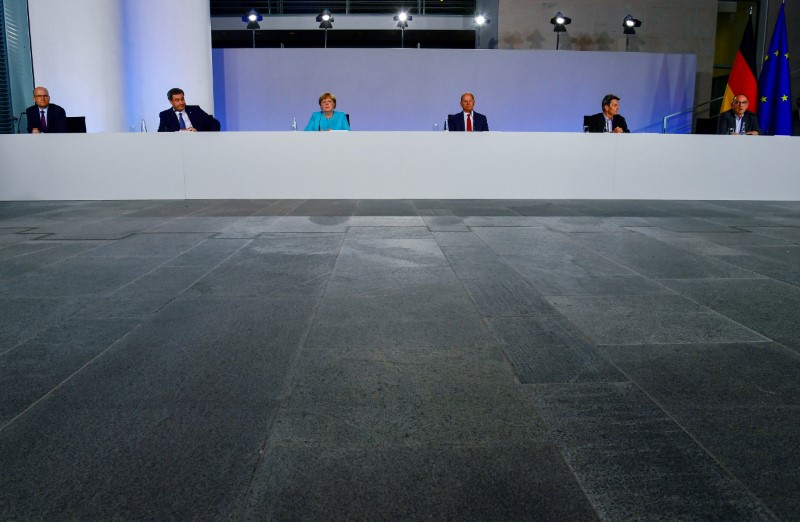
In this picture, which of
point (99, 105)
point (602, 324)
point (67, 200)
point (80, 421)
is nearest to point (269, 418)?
point (80, 421)

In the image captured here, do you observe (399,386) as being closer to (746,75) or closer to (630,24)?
(746,75)

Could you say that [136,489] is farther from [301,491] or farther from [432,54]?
[432,54]

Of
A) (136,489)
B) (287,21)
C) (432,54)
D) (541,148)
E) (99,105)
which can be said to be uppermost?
(287,21)

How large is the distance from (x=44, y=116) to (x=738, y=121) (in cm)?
835

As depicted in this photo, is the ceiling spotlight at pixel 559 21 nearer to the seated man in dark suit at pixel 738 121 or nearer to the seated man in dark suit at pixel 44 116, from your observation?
Result: the seated man in dark suit at pixel 738 121

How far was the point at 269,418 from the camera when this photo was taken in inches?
50.4

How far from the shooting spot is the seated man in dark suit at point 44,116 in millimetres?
6672

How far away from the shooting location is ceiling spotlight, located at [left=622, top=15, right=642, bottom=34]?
37.5ft

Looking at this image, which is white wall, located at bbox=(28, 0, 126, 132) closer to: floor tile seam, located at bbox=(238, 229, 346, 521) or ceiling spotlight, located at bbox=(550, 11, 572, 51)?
floor tile seam, located at bbox=(238, 229, 346, 521)

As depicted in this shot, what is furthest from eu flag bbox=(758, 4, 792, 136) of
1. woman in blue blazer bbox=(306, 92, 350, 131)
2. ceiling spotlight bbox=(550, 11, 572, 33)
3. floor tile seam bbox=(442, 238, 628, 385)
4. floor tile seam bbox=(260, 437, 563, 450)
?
floor tile seam bbox=(260, 437, 563, 450)

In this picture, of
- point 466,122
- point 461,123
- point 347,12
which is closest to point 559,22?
point 466,122

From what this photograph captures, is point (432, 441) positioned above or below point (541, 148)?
below

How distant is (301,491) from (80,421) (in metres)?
0.60

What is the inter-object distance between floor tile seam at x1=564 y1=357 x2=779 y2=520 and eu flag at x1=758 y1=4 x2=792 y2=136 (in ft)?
32.7
